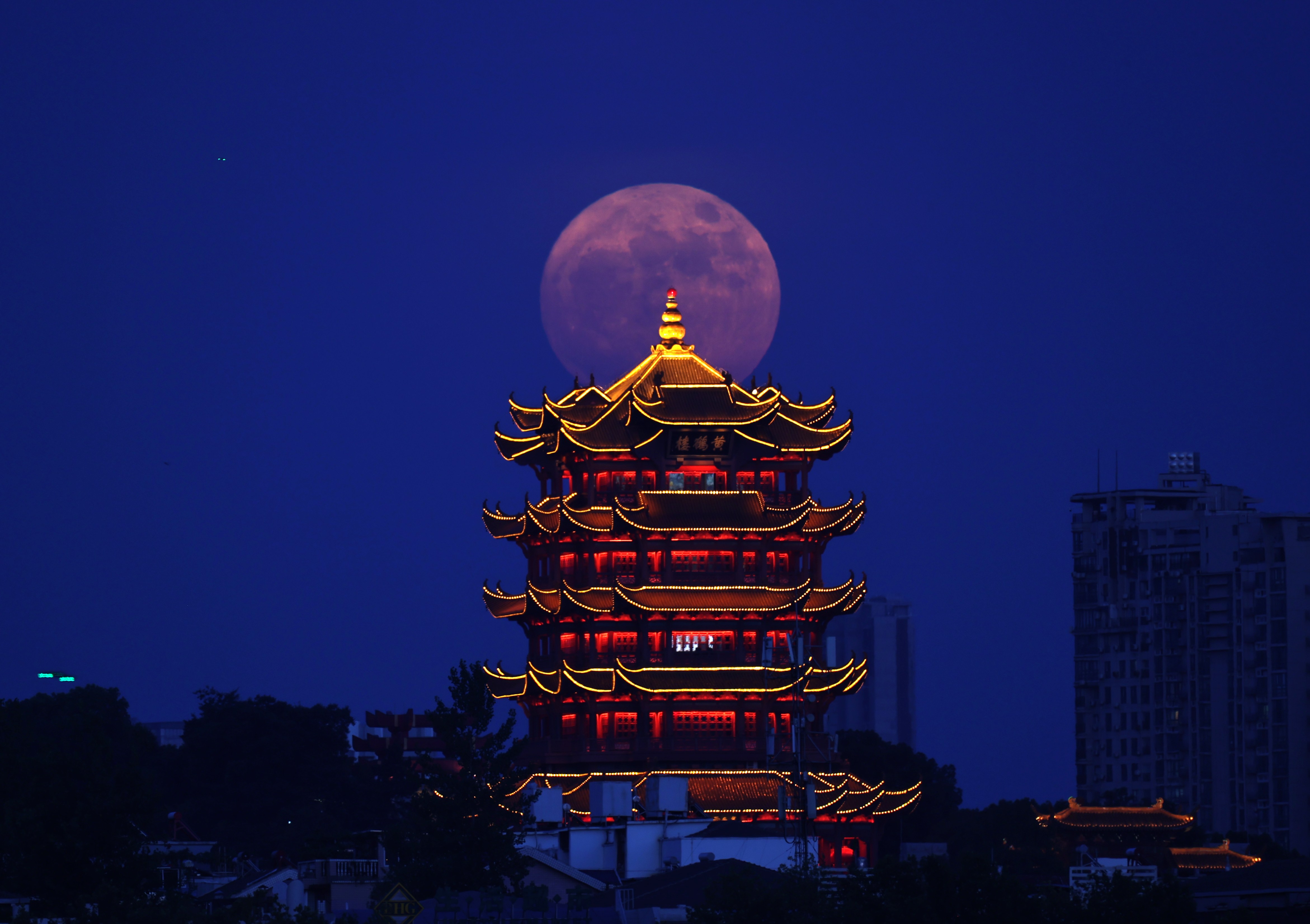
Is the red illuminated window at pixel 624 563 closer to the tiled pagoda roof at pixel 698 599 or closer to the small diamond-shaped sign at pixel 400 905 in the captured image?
the tiled pagoda roof at pixel 698 599

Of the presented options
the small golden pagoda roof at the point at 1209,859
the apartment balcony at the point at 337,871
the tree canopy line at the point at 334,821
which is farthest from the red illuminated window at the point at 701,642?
the small golden pagoda roof at the point at 1209,859

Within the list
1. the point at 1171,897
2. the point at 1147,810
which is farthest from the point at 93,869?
the point at 1147,810

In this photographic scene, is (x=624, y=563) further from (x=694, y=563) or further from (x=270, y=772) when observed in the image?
(x=270, y=772)

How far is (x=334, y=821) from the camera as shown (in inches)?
→ 4956

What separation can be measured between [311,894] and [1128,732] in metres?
91.4

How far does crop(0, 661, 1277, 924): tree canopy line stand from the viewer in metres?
Answer: 56.5

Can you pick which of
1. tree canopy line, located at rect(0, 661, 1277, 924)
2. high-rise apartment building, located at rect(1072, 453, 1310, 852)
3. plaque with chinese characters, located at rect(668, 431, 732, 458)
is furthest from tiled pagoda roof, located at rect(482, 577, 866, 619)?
high-rise apartment building, located at rect(1072, 453, 1310, 852)

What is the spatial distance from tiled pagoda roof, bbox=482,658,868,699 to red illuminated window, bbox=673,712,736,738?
1097mm

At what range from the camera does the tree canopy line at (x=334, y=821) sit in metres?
56.5

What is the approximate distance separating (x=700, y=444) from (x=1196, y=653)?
64.7 m

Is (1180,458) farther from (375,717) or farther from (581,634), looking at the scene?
(581,634)

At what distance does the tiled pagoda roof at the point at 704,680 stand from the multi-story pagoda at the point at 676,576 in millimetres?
86

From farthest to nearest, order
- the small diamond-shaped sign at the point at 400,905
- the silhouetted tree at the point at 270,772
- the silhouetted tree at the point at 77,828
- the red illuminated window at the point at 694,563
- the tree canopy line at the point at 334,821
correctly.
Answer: the silhouetted tree at the point at 270,772
the red illuminated window at the point at 694,563
the silhouetted tree at the point at 77,828
the tree canopy line at the point at 334,821
the small diamond-shaped sign at the point at 400,905

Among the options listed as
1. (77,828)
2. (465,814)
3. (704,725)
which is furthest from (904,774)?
(77,828)
